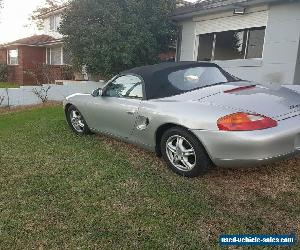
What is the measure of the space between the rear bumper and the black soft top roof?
3.57 feet

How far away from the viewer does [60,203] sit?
3.59m

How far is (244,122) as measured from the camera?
348cm

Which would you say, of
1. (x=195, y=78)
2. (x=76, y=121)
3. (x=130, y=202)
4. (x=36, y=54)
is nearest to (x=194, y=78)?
(x=195, y=78)

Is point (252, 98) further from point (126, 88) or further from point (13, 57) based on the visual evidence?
point (13, 57)

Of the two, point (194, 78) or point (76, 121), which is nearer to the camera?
point (194, 78)

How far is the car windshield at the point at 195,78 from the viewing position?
4.60 metres

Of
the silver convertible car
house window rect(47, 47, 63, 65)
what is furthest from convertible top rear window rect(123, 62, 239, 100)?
house window rect(47, 47, 63, 65)

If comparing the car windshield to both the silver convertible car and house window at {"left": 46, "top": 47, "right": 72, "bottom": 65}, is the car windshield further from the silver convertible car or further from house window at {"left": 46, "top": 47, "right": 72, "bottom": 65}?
house window at {"left": 46, "top": 47, "right": 72, "bottom": 65}

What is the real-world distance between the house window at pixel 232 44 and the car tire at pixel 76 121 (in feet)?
22.6

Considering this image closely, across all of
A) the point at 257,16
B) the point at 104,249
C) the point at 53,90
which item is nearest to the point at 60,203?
the point at 104,249

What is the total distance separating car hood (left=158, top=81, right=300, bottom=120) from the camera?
3.65 m

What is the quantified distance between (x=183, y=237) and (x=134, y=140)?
210 centimetres

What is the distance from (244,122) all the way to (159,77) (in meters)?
1.62

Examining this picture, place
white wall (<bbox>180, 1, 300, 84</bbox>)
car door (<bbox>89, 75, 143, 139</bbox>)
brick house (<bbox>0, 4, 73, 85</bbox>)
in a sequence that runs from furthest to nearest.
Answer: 1. brick house (<bbox>0, 4, 73, 85</bbox>)
2. white wall (<bbox>180, 1, 300, 84</bbox>)
3. car door (<bbox>89, 75, 143, 139</bbox>)
